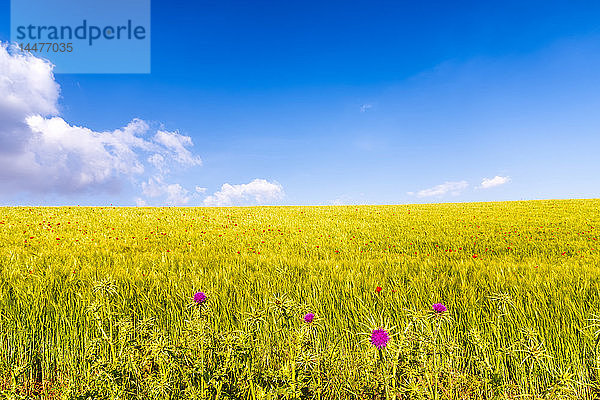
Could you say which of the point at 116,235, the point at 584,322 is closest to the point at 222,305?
the point at 584,322

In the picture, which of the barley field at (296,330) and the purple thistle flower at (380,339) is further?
the barley field at (296,330)

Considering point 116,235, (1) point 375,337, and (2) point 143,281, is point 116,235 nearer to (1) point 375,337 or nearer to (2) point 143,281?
(2) point 143,281

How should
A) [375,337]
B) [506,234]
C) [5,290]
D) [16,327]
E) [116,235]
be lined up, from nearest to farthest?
[375,337], [16,327], [5,290], [116,235], [506,234]

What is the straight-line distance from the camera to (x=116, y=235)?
10875 millimetres

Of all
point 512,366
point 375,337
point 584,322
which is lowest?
point 512,366

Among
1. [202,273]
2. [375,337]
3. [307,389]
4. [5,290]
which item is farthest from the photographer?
[202,273]

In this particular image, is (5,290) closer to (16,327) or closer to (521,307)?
(16,327)

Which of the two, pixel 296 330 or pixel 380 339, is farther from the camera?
pixel 296 330

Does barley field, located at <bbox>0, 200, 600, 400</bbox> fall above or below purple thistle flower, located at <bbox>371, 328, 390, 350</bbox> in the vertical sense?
below

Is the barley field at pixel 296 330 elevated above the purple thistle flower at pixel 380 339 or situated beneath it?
situated beneath

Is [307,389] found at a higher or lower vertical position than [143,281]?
lower

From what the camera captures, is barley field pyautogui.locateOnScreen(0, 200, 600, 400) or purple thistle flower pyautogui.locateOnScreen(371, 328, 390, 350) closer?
purple thistle flower pyautogui.locateOnScreen(371, 328, 390, 350)

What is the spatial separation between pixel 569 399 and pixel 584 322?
1.65 m

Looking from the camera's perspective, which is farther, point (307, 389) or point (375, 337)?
point (307, 389)
